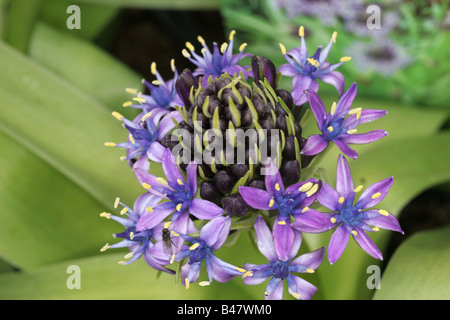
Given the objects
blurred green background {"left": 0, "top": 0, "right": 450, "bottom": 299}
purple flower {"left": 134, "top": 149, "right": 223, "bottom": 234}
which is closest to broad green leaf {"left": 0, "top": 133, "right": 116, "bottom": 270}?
blurred green background {"left": 0, "top": 0, "right": 450, "bottom": 299}

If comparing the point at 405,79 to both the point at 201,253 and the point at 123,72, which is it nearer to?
the point at 123,72

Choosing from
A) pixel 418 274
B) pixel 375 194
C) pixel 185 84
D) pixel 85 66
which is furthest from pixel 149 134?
pixel 85 66

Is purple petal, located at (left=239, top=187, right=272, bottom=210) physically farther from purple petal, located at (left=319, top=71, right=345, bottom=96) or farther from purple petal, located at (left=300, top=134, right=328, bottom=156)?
purple petal, located at (left=319, top=71, right=345, bottom=96)

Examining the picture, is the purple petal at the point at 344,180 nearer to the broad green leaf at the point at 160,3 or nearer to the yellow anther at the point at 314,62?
the yellow anther at the point at 314,62

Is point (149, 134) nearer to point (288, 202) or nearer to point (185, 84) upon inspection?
point (185, 84)

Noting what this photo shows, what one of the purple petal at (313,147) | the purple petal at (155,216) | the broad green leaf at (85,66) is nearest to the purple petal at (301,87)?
the purple petal at (313,147)
